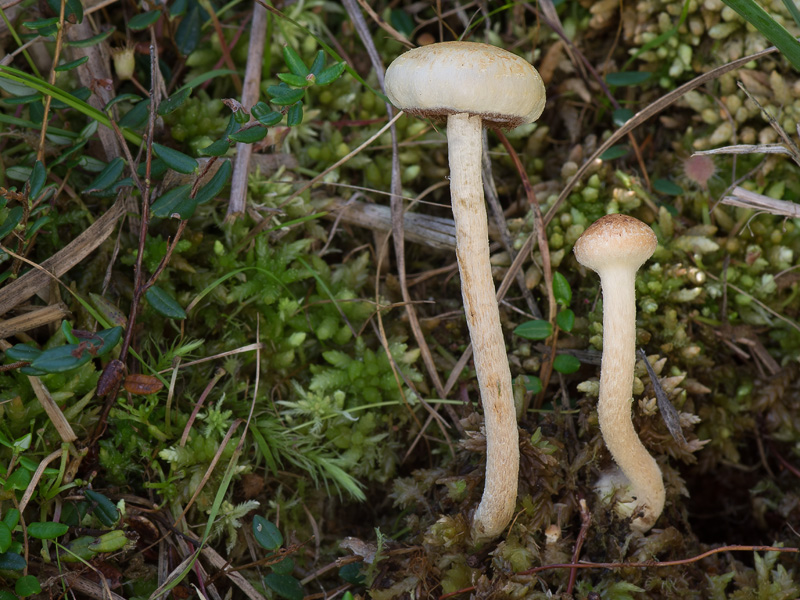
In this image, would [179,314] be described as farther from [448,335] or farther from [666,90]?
[666,90]

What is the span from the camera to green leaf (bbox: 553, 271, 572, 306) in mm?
2393

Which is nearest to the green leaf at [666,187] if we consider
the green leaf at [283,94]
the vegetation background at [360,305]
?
the vegetation background at [360,305]

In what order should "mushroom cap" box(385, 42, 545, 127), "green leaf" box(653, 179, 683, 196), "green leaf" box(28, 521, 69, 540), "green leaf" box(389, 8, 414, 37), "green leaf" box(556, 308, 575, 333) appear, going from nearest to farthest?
"mushroom cap" box(385, 42, 545, 127)
"green leaf" box(28, 521, 69, 540)
"green leaf" box(556, 308, 575, 333)
"green leaf" box(653, 179, 683, 196)
"green leaf" box(389, 8, 414, 37)

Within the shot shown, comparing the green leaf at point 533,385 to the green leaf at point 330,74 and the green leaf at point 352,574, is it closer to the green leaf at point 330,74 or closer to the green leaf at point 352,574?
the green leaf at point 352,574

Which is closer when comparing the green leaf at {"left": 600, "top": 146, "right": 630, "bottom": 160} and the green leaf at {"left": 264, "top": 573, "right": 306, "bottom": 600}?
the green leaf at {"left": 264, "top": 573, "right": 306, "bottom": 600}

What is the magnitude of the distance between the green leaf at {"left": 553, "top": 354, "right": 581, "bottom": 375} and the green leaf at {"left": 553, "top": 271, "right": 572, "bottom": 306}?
0.22 m

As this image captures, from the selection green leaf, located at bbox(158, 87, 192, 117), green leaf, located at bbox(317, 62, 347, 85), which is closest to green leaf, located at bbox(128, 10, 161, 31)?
green leaf, located at bbox(158, 87, 192, 117)

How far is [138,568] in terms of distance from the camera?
2051 mm

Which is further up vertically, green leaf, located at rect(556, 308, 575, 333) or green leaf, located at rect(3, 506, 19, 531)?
green leaf, located at rect(3, 506, 19, 531)

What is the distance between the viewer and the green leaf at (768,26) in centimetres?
185

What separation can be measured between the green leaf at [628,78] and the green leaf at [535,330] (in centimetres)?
117

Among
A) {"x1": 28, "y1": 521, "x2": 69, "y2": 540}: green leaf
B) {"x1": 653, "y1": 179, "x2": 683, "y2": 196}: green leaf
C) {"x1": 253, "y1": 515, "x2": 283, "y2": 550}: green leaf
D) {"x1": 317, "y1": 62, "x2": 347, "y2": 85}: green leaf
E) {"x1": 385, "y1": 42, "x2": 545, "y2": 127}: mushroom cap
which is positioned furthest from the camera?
{"x1": 653, "y1": 179, "x2": 683, "y2": 196}: green leaf

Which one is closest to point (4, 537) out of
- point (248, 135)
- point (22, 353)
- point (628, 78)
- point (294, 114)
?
point (22, 353)

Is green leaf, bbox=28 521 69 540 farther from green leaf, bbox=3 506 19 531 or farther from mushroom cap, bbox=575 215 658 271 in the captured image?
mushroom cap, bbox=575 215 658 271
